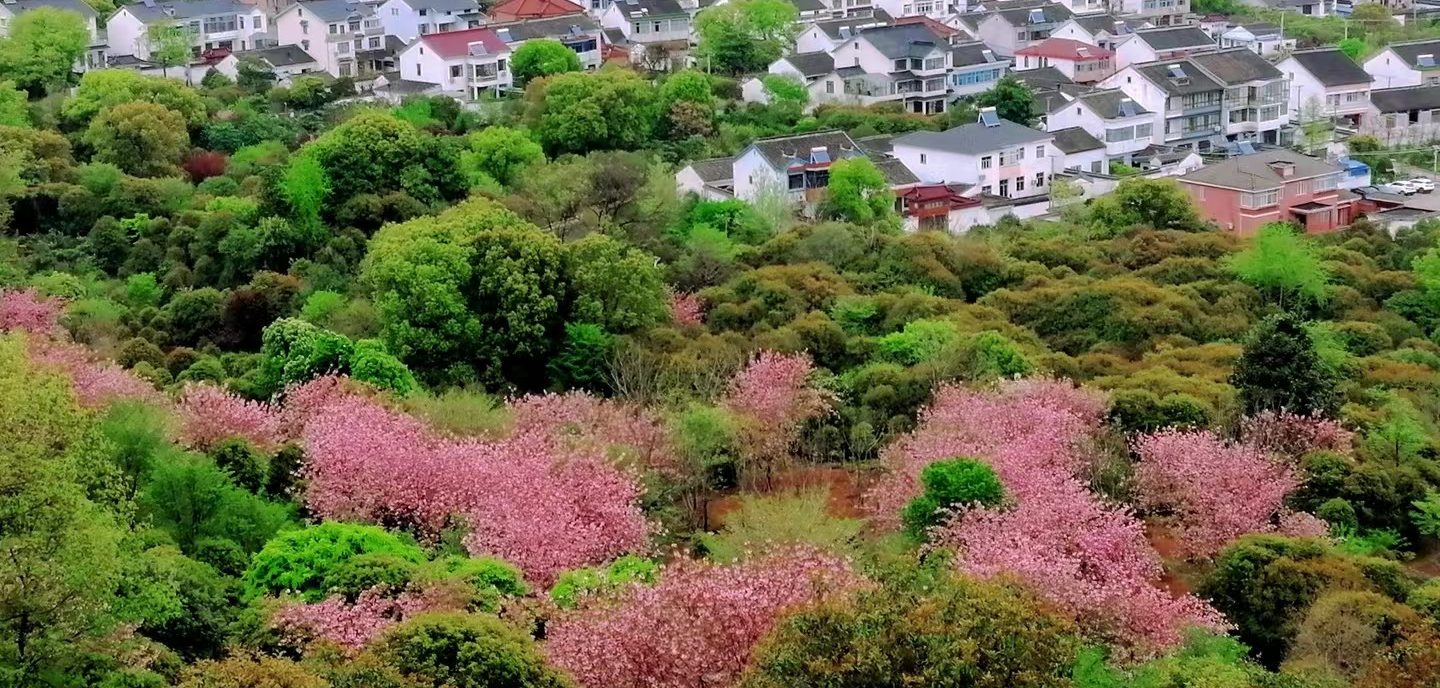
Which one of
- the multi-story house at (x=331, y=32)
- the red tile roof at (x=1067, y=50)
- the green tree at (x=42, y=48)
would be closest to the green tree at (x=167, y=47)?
the green tree at (x=42, y=48)

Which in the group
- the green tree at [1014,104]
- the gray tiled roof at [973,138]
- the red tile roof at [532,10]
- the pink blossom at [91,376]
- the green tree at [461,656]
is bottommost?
the green tree at [461,656]

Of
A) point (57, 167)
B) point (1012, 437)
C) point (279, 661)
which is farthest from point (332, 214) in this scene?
point (279, 661)

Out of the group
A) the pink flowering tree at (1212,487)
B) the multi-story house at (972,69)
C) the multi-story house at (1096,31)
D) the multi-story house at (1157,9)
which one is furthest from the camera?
the multi-story house at (1157,9)

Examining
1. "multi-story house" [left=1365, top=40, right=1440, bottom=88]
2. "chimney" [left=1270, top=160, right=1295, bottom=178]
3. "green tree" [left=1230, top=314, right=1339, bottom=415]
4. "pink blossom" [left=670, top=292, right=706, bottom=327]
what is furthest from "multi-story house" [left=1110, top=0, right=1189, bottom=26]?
"green tree" [left=1230, top=314, right=1339, bottom=415]

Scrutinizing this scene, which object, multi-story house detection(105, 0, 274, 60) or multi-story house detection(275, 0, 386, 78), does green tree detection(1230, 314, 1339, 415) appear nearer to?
multi-story house detection(275, 0, 386, 78)

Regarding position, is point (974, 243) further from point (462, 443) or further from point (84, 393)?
point (84, 393)

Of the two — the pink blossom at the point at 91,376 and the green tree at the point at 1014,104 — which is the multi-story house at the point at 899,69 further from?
the pink blossom at the point at 91,376

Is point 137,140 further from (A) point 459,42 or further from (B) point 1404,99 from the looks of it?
(B) point 1404,99
